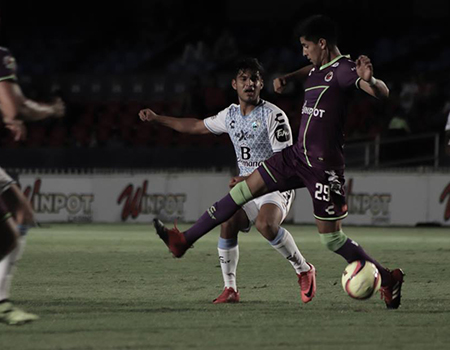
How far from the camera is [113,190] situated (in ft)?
66.9

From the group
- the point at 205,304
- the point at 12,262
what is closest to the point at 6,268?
the point at 12,262

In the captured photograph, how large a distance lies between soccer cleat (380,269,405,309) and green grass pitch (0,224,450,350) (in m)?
0.08

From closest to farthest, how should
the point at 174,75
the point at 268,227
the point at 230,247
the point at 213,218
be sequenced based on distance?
the point at 213,218 → the point at 268,227 → the point at 230,247 → the point at 174,75

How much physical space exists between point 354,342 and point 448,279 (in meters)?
4.27

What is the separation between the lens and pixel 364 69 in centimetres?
650

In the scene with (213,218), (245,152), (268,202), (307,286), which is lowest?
(307,286)

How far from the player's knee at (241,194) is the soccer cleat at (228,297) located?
90 centimetres

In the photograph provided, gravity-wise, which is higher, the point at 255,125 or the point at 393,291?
the point at 255,125

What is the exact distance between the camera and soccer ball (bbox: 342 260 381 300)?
7.00 m

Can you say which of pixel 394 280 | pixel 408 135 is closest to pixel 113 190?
pixel 408 135

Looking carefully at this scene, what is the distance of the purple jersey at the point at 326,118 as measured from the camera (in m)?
7.03

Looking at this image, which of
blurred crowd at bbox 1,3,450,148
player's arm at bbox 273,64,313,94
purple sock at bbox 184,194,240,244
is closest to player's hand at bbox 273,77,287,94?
player's arm at bbox 273,64,313,94

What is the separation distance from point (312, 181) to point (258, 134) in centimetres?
121

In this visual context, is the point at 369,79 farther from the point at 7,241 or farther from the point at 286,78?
the point at 7,241
